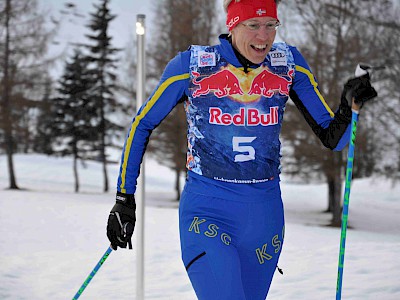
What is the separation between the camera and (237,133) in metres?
2.29

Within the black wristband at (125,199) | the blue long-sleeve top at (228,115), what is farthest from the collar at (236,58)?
the black wristband at (125,199)

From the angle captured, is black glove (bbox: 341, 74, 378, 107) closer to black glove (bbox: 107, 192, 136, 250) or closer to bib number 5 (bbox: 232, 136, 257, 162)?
bib number 5 (bbox: 232, 136, 257, 162)

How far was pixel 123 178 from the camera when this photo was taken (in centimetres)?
245

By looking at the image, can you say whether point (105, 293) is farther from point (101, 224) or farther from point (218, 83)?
point (101, 224)

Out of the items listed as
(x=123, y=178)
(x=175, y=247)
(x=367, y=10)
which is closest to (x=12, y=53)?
(x=367, y=10)

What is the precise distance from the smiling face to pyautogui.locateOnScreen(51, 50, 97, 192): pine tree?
23.4 m

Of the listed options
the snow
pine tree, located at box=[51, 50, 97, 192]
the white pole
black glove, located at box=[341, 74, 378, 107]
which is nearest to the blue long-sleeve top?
black glove, located at box=[341, 74, 378, 107]

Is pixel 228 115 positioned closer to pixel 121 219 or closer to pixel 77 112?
pixel 121 219

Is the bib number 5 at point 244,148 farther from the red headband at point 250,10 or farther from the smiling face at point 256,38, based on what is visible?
the red headband at point 250,10

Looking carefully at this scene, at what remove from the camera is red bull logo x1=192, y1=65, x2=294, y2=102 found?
2344 mm

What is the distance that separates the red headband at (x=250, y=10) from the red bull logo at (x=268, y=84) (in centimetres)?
23

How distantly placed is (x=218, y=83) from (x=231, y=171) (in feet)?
1.21

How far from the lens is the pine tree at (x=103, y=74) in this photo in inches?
992

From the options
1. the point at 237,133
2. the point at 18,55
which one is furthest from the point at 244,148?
the point at 18,55
